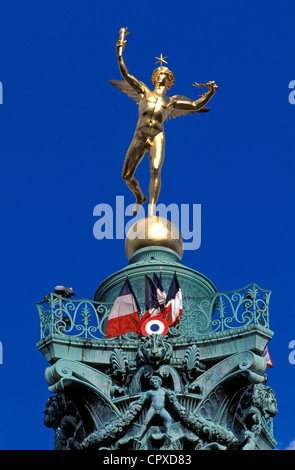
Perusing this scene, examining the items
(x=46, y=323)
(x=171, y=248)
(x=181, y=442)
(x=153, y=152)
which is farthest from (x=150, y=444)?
(x=153, y=152)

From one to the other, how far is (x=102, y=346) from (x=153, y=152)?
902 cm

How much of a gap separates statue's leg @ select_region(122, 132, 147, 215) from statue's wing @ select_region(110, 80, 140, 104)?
1.63 m

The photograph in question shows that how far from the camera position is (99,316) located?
174ft

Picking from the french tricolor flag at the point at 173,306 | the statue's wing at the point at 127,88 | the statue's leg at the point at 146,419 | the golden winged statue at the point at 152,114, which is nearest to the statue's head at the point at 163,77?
the golden winged statue at the point at 152,114

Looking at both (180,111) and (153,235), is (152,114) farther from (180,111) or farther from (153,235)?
(153,235)

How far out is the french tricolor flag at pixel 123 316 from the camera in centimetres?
5109

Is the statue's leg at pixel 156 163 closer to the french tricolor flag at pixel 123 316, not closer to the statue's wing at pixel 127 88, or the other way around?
the statue's wing at pixel 127 88

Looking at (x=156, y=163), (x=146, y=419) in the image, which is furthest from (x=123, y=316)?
(x=156, y=163)

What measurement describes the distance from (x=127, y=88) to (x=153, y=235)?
6.04 meters

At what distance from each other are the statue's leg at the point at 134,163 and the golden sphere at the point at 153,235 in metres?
2.01

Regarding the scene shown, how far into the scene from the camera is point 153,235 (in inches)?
2174

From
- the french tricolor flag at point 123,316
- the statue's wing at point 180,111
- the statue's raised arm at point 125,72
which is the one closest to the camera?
the french tricolor flag at point 123,316

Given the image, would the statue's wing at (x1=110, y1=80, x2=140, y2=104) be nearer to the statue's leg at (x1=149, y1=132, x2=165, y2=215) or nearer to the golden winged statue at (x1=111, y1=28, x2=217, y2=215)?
the golden winged statue at (x1=111, y1=28, x2=217, y2=215)

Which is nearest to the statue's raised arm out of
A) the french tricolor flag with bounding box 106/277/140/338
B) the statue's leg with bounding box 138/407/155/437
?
the french tricolor flag with bounding box 106/277/140/338
